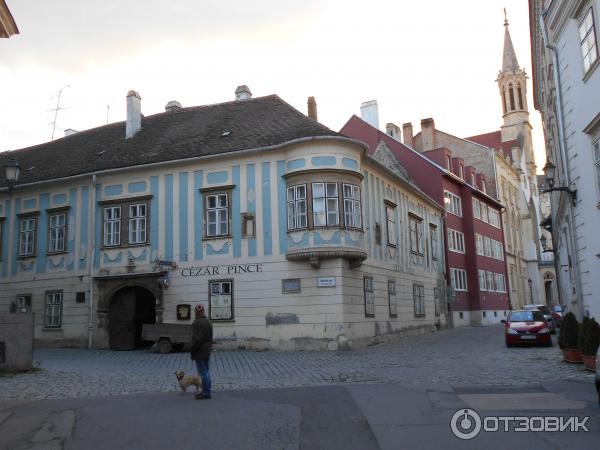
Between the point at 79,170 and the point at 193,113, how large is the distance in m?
6.06

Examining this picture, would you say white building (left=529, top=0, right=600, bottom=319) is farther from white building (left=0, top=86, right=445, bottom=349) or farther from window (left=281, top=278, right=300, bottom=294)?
window (left=281, top=278, right=300, bottom=294)

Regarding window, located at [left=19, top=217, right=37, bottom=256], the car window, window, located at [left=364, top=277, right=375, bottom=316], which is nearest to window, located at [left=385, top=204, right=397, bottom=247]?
window, located at [left=364, top=277, right=375, bottom=316]

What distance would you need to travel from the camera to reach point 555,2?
16.0 meters

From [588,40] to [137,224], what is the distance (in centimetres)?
1800

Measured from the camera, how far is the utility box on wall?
1490cm

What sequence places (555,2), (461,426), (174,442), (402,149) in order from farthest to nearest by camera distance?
(402,149), (555,2), (461,426), (174,442)

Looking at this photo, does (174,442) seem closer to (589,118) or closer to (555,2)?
(589,118)

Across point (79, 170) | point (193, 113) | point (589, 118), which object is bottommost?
point (589, 118)

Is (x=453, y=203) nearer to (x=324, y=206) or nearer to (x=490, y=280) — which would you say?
(x=490, y=280)

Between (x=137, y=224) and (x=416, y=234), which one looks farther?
(x=416, y=234)

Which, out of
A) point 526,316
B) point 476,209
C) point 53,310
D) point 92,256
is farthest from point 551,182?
point 476,209

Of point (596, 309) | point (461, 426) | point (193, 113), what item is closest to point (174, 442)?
point (461, 426)

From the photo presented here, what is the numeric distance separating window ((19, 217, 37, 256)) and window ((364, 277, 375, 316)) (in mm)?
15327

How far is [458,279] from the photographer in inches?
1569
